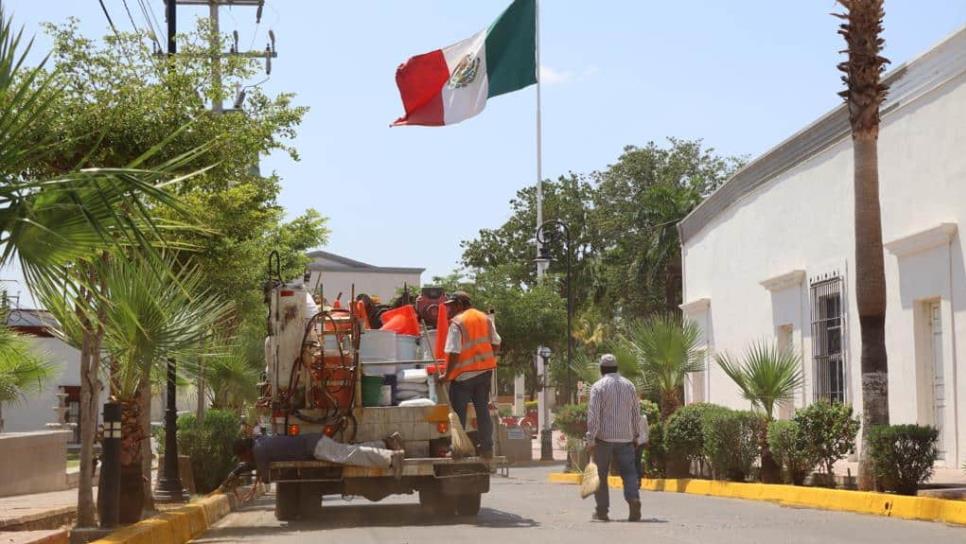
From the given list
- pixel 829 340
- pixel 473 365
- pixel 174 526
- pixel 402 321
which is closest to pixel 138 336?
pixel 174 526

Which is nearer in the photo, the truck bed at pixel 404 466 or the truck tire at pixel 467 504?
the truck bed at pixel 404 466

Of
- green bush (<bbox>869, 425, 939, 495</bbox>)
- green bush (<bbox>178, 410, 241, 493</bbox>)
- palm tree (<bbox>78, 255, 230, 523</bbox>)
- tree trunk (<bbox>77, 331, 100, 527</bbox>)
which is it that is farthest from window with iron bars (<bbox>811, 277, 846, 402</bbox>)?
tree trunk (<bbox>77, 331, 100, 527</bbox>)

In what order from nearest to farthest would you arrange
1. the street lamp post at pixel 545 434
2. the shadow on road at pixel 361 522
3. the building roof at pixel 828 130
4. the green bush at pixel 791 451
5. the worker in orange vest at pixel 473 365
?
the shadow on road at pixel 361 522 < the worker in orange vest at pixel 473 365 < the green bush at pixel 791 451 < the building roof at pixel 828 130 < the street lamp post at pixel 545 434

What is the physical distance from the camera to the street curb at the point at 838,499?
1342 centimetres

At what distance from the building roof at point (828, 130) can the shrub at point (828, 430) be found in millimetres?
5220

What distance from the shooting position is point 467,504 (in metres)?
14.9

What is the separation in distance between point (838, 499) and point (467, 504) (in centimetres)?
421

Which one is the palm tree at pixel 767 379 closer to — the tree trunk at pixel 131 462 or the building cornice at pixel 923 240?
the building cornice at pixel 923 240

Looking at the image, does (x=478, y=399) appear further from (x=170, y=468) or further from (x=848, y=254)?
(x=848, y=254)

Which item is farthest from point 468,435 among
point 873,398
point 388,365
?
point 873,398

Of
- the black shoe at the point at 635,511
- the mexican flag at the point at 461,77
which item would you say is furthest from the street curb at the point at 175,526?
the mexican flag at the point at 461,77

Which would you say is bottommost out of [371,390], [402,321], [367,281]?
[371,390]

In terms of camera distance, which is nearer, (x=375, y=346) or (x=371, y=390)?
(x=371, y=390)

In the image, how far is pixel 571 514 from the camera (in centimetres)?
1524
